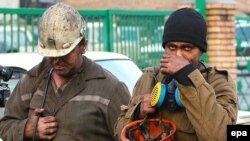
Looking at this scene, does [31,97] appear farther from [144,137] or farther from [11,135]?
[144,137]

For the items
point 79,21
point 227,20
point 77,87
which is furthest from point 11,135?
point 227,20

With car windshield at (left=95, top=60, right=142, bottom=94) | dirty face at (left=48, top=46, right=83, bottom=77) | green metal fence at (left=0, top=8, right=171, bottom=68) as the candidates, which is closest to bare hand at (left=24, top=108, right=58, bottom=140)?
dirty face at (left=48, top=46, right=83, bottom=77)

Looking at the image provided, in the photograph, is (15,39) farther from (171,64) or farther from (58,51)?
(171,64)

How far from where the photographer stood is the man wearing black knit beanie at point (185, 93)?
3051 mm

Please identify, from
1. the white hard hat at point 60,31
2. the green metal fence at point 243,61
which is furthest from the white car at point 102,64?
the green metal fence at point 243,61

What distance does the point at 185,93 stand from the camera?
121 inches

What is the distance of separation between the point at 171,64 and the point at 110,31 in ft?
21.5

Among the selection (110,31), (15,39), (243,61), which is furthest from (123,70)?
(243,61)

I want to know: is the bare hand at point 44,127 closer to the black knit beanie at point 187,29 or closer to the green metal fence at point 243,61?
the black knit beanie at point 187,29

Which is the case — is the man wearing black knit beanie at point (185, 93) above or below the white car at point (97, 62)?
above

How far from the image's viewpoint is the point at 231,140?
298 cm

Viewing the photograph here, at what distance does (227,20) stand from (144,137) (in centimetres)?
828

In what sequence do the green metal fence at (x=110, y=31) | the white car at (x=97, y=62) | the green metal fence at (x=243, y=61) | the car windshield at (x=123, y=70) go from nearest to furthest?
the white car at (x=97, y=62), the car windshield at (x=123, y=70), the green metal fence at (x=110, y=31), the green metal fence at (x=243, y=61)

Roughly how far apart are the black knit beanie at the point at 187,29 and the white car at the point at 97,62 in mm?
2429
